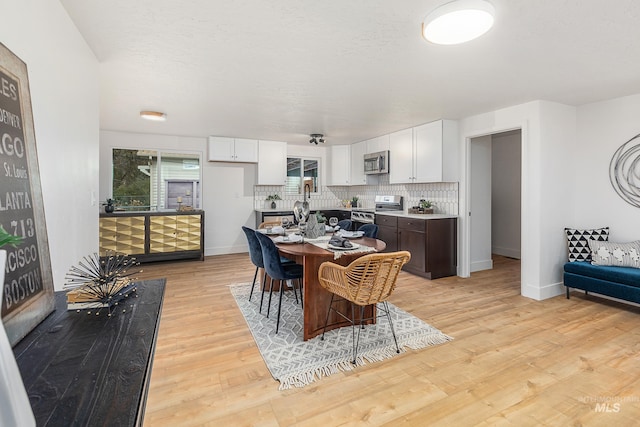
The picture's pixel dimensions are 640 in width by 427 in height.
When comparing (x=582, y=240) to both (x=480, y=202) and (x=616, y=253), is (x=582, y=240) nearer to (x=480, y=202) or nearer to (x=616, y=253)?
(x=616, y=253)

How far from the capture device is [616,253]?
3277mm

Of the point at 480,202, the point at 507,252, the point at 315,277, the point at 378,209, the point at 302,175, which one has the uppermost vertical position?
the point at 302,175

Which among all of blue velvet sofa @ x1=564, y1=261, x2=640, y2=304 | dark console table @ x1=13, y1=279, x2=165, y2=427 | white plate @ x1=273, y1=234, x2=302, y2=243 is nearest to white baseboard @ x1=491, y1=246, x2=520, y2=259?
blue velvet sofa @ x1=564, y1=261, x2=640, y2=304

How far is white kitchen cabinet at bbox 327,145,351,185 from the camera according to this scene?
6.53 metres

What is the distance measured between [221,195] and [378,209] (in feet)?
10.0

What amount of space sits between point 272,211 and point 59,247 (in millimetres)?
4420

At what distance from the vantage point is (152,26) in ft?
6.49

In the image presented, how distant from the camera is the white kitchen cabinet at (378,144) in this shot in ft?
18.0

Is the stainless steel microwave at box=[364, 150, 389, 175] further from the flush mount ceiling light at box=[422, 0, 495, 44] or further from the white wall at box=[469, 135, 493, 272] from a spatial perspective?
the flush mount ceiling light at box=[422, 0, 495, 44]

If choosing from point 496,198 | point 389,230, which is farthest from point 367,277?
point 496,198

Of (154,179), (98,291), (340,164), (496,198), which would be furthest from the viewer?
(340,164)

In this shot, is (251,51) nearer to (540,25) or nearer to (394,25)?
(394,25)

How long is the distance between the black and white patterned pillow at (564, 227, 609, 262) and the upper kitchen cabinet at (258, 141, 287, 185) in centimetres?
463

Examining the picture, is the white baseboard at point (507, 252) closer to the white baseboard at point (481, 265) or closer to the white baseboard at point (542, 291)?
the white baseboard at point (481, 265)
